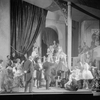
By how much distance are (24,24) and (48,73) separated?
2.72 metres

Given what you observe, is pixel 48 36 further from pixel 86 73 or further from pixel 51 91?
pixel 51 91

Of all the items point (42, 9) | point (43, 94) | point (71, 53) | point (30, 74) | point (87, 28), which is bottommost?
point (43, 94)

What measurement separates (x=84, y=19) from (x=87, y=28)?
448 millimetres

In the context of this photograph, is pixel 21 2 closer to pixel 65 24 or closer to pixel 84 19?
pixel 65 24

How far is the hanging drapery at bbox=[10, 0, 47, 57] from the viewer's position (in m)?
10.5

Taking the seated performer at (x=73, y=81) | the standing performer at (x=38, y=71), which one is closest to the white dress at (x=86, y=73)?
the seated performer at (x=73, y=81)

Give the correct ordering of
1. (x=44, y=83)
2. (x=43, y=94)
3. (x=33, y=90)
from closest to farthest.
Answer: (x=43, y=94)
(x=33, y=90)
(x=44, y=83)

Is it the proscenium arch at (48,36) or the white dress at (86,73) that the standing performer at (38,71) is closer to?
the proscenium arch at (48,36)

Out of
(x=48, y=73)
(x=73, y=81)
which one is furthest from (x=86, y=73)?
(x=48, y=73)

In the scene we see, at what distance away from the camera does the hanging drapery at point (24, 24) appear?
1055cm

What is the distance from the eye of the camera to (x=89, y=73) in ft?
32.1

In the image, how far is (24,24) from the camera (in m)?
10.7

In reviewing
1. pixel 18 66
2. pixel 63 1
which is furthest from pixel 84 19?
pixel 18 66

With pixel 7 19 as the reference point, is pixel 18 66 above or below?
below
